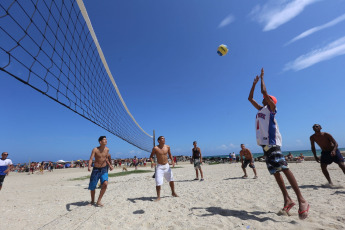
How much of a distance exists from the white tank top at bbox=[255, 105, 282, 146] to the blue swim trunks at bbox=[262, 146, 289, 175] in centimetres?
10

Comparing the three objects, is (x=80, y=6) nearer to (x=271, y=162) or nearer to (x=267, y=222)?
(x=271, y=162)

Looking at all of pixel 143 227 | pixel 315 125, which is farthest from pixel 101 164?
pixel 315 125

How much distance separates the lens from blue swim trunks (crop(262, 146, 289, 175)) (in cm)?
257

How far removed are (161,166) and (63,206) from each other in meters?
2.43

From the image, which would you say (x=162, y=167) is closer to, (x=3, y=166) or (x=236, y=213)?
(x=236, y=213)

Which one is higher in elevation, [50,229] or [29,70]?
[29,70]

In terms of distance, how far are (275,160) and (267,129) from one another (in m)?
0.45

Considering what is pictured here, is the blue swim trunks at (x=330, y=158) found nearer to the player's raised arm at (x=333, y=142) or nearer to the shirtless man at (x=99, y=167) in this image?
the player's raised arm at (x=333, y=142)

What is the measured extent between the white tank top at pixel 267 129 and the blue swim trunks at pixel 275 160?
10cm

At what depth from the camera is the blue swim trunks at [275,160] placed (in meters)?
2.57

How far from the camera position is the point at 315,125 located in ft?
14.6

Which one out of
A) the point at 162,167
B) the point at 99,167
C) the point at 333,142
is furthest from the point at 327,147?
the point at 99,167

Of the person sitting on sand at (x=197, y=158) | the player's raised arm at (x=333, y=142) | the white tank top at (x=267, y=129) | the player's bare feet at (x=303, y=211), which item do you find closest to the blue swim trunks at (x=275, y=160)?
the white tank top at (x=267, y=129)

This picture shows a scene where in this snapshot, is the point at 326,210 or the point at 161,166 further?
the point at 161,166
